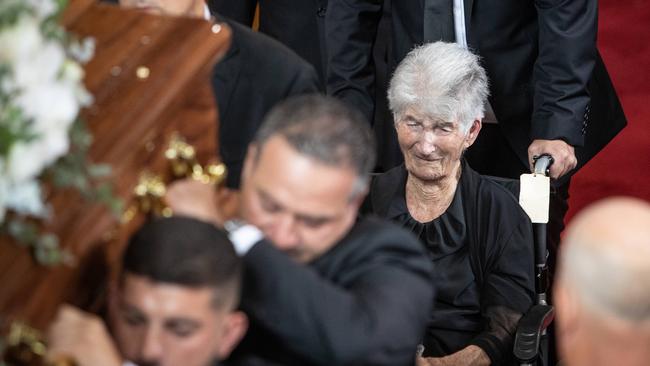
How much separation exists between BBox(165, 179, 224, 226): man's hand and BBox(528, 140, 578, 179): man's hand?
6.64 ft

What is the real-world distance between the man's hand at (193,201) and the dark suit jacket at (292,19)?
3.13 metres

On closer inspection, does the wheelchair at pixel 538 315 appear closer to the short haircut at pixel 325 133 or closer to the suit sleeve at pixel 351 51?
the suit sleeve at pixel 351 51

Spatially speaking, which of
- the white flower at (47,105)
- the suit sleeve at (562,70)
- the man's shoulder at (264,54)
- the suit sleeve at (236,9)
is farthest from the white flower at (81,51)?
the suit sleeve at (236,9)

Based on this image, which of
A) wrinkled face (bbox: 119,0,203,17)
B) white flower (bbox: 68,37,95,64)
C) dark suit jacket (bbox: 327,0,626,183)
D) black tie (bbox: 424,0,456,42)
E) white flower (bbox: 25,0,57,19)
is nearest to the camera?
white flower (bbox: 25,0,57,19)

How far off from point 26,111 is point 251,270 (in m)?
0.54

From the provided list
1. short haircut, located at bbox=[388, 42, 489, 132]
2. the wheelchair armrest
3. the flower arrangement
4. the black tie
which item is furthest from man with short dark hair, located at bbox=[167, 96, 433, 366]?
the black tie

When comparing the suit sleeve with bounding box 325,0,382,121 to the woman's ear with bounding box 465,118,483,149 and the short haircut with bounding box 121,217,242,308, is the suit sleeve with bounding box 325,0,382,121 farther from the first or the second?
the short haircut with bounding box 121,217,242,308

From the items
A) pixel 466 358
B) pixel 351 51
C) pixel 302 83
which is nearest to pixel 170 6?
pixel 302 83

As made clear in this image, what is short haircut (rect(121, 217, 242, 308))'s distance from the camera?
214 cm

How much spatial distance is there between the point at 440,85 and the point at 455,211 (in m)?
0.37

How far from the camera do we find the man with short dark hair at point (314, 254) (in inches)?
90.4

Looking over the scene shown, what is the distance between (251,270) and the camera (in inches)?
91.7

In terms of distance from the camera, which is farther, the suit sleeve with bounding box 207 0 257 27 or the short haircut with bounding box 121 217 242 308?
the suit sleeve with bounding box 207 0 257 27

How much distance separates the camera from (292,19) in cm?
551
